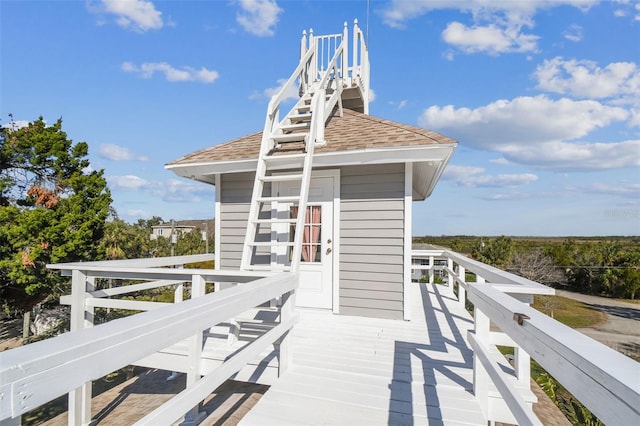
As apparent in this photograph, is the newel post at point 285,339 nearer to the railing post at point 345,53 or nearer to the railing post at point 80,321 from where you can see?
the railing post at point 80,321

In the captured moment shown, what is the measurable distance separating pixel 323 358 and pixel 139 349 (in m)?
2.31

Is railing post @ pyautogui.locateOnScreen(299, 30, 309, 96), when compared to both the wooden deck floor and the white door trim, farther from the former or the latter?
the wooden deck floor

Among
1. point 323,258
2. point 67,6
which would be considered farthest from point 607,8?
point 67,6

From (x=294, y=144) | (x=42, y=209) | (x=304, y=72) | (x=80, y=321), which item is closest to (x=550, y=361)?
(x=80, y=321)

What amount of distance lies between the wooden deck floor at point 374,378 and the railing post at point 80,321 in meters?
1.64

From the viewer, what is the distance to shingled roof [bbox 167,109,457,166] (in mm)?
4141

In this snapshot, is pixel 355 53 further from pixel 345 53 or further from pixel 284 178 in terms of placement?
pixel 284 178

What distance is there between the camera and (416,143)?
4.00 meters

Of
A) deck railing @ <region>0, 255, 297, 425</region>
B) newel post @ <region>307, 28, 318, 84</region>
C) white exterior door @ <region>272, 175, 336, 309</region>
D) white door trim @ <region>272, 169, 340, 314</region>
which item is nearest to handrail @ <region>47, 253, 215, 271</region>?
deck railing @ <region>0, 255, 297, 425</region>

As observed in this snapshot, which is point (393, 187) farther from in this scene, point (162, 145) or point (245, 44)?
point (162, 145)

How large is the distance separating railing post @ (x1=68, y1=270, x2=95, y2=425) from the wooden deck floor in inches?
64.7

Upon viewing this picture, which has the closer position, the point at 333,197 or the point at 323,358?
the point at 323,358

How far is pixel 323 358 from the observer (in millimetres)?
3059

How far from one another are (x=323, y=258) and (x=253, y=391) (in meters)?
1.94
